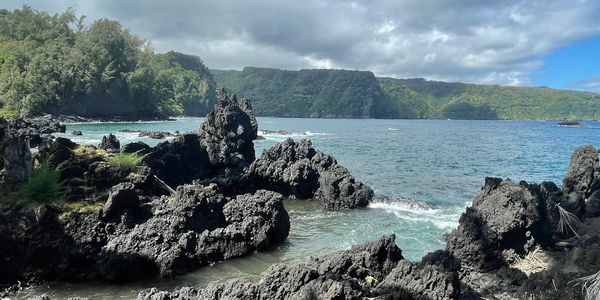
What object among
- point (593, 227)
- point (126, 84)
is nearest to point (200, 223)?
point (593, 227)

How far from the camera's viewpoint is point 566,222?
16.4 metres

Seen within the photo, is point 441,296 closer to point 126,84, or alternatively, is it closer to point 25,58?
point 25,58

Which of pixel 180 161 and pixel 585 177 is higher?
pixel 585 177

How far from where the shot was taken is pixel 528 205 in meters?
14.0

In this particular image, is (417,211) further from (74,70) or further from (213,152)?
(74,70)

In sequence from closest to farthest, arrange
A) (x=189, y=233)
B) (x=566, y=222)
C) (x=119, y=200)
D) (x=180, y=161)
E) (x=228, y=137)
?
(x=189, y=233)
(x=119, y=200)
(x=566, y=222)
(x=180, y=161)
(x=228, y=137)

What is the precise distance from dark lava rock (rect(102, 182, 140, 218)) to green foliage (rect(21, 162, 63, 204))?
5.11ft

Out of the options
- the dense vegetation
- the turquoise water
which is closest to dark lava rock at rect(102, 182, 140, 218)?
the turquoise water

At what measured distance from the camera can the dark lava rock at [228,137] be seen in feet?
91.9

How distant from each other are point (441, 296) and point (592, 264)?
5252mm

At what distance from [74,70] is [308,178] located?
8641cm

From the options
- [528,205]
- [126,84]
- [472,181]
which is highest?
[126,84]

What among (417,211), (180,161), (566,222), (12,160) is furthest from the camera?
(180,161)

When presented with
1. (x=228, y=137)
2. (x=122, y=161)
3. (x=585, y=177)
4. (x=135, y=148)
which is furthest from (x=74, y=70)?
(x=585, y=177)
